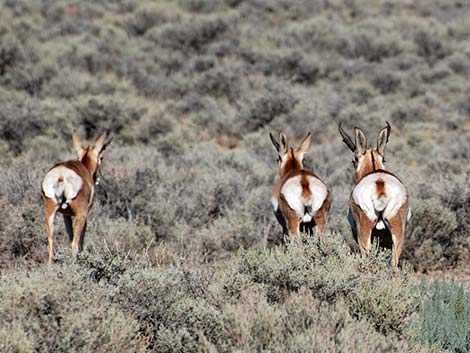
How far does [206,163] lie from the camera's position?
493 inches

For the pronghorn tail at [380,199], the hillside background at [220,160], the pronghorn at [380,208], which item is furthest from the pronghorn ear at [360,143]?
the hillside background at [220,160]

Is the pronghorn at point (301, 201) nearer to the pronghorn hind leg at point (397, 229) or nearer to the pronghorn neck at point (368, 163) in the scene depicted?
the pronghorn neck at point (368, 163)

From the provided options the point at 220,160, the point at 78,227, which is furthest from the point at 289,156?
the point at 220,160

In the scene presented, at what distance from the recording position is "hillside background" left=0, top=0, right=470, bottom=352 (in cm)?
428

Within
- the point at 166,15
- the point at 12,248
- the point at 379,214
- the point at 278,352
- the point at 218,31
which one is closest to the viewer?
the point at 278,352

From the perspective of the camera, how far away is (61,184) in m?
6.96

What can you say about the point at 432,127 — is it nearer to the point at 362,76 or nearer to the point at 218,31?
the point at 362,76

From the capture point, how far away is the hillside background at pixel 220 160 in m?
4.28

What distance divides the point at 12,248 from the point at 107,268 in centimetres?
291

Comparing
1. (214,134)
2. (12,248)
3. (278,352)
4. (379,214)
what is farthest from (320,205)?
(214,134)

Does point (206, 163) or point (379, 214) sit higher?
point (206, 163)

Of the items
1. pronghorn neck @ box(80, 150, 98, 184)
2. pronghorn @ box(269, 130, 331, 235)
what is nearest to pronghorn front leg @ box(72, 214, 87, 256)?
pronghorn neck @ box(80, 150, 98, 184)

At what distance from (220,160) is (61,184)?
5764 mm

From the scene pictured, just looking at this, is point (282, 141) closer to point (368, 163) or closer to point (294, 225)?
point (368, 163)
